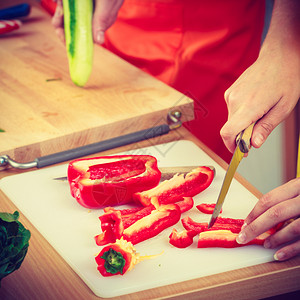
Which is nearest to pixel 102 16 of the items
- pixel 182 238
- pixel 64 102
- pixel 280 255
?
pixel 64 102

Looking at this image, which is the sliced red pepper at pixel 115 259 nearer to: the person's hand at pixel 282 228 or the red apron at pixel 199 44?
the person's hand at pixel 282 228

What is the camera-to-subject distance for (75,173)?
131 cm

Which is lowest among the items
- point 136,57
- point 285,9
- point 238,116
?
point 136,57

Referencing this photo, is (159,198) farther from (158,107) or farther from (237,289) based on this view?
(158,107)

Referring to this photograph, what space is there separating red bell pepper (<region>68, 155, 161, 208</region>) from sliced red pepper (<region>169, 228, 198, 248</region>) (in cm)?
18

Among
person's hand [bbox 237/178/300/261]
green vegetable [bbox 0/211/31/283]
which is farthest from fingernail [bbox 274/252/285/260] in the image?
green vegetable [bbox 0/211/31/283]

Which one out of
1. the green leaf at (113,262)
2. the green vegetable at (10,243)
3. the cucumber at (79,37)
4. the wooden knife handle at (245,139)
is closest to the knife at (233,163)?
the wooden knife handle at (245,139)

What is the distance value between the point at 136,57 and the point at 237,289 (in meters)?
1.27

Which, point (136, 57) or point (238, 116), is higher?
point (238, 116)

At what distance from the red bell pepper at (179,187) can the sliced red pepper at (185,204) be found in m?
0.02

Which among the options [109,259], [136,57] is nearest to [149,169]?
[109,259]

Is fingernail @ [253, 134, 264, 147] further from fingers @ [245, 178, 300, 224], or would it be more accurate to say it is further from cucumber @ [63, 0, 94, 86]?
cucumber @ [63, 0, 94, 86]

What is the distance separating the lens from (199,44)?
2.09 meters

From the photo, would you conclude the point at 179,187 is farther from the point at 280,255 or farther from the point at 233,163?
the point at 280,255
